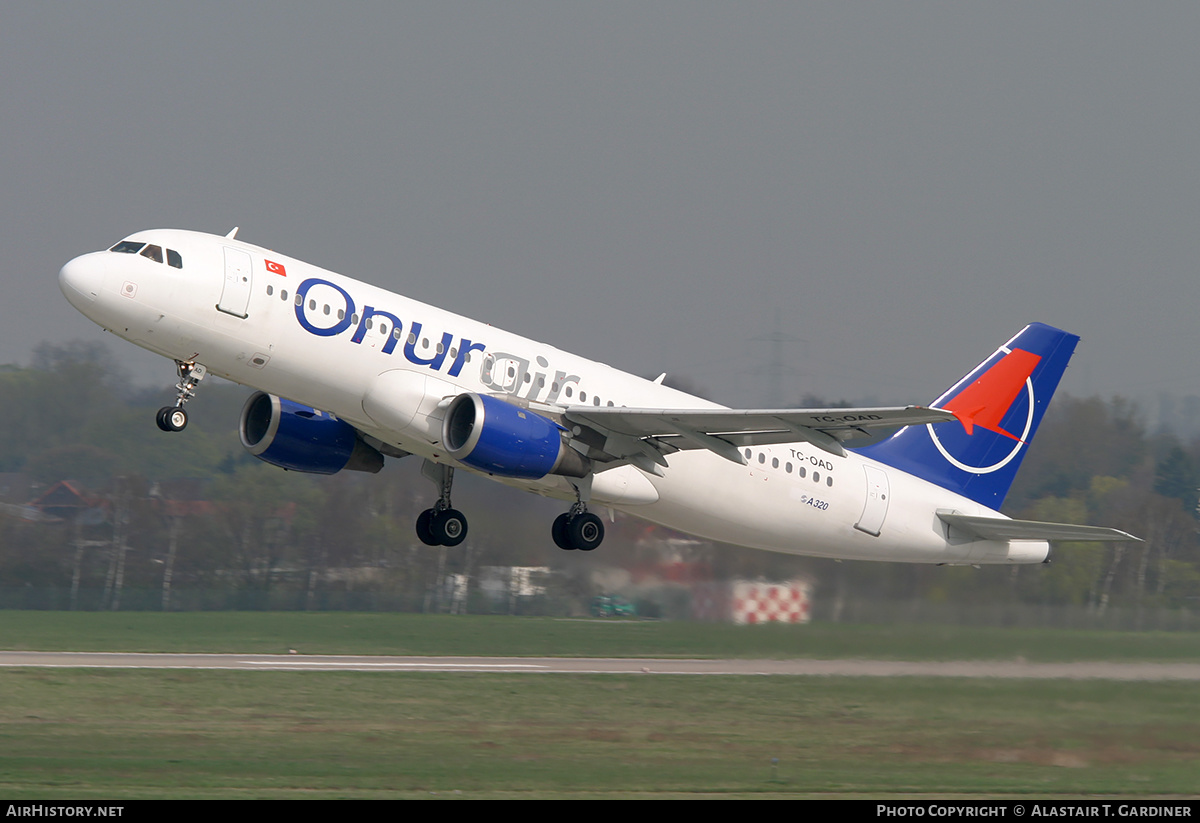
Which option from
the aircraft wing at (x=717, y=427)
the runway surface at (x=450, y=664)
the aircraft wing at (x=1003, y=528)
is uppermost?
the aircraft wing at (x=717, y=427)

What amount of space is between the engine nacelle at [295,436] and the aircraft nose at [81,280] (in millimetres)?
5303

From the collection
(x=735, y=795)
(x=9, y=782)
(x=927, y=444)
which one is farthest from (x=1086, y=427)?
(x=9, y=782)

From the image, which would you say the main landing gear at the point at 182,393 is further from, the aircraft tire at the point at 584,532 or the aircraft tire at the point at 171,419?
the aircraft tire at the point at 584,532

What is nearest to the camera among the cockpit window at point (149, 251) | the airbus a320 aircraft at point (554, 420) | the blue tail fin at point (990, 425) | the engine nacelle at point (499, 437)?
the cockpit window at point (149, 251)

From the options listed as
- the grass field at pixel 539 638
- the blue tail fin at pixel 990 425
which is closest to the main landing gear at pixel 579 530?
the grass field at pixel 539 638

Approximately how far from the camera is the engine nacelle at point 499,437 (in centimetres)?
2402

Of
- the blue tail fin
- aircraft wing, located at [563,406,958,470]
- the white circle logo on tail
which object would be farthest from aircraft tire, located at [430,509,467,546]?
the white circle logo on tail

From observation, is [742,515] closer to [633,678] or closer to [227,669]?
[633,678]

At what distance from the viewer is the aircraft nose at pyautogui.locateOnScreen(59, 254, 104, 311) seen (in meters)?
22.6

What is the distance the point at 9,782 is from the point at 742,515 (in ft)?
49.2

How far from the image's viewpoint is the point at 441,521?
28938 millimetres

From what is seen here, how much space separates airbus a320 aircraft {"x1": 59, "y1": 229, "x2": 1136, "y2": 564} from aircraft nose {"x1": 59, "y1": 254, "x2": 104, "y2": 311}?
3 centimetres

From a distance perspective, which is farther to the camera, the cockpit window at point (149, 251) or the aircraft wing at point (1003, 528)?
the aircraft wing at point (1003, 528)

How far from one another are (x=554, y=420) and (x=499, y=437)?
7.22 ft
